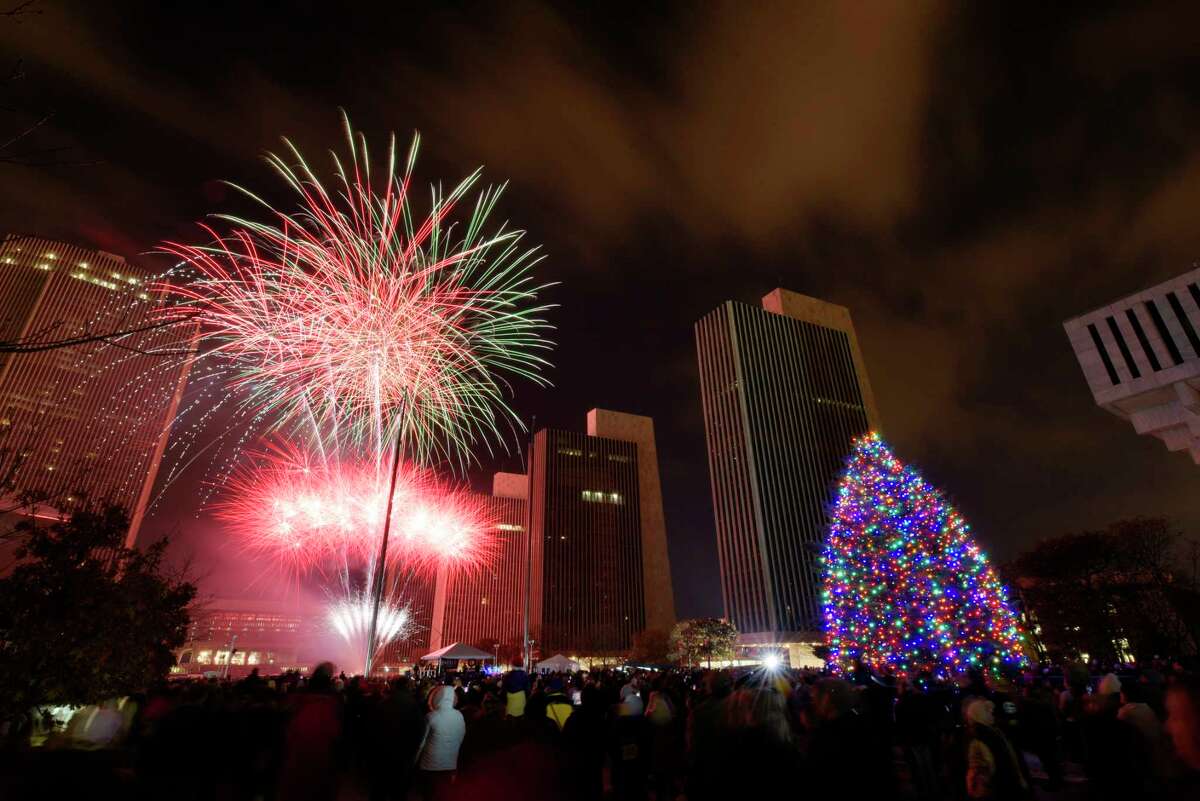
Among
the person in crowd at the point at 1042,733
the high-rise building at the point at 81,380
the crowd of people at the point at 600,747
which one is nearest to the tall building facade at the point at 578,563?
the high-rise building at the point at 81,380

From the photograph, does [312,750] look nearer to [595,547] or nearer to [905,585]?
[905,585]

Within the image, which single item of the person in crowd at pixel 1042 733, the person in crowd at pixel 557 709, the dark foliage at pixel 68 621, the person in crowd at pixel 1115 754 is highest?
the dark foliage at pixel 68 621

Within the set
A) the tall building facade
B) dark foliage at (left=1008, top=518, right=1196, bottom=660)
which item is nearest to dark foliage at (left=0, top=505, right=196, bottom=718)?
dark foliage at (left=1008, top=518, right=1196, bottom=660)

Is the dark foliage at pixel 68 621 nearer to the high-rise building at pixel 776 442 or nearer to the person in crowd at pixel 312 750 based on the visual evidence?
the person in crowd at pixel 312 750

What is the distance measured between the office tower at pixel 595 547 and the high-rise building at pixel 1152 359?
291 feet

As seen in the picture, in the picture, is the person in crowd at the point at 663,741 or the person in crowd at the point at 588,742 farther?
the person in crowd at the point at 663,741

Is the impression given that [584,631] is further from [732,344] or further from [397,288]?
[397,288]

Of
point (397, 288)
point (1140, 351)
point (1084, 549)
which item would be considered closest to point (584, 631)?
point (1084, 549)

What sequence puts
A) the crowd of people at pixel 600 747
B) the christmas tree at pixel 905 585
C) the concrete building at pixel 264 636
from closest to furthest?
the crowd of people at pixel 600 747 < the christmas tree at pixel 905 585 < the concrete building at pixel 264 636

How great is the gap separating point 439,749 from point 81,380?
113 metres

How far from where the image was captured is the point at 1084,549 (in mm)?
46562

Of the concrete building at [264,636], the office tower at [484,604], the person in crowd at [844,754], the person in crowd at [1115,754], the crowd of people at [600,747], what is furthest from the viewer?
the concrete building at [264,636]

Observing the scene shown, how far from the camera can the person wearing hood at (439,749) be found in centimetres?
676

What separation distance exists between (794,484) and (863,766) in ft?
326
